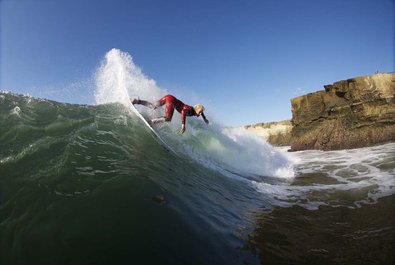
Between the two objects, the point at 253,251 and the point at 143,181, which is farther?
the point at 143,181

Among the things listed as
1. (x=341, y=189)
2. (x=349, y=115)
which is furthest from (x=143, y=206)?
(x=349, y=115)

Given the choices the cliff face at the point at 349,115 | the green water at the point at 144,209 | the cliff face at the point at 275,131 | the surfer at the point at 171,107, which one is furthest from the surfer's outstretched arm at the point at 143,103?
the cliff face at the point at 275,131

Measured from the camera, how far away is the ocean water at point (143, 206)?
3391 mm

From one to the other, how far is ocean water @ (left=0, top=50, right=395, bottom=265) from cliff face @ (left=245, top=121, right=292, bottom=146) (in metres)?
37.1

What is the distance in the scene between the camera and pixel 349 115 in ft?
75.0

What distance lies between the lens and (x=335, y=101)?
79.6ft

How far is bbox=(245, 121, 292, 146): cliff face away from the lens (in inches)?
1798

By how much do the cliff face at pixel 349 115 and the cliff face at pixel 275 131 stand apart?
17365 mm

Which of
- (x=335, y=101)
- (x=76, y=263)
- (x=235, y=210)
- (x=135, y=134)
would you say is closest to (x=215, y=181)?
(x=235, y=210)

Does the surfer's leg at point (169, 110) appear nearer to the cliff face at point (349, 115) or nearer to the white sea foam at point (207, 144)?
the white sea foam at point (207, 144)

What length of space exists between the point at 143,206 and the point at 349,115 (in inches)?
895

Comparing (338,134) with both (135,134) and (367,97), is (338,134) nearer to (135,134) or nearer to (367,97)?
(367,97)

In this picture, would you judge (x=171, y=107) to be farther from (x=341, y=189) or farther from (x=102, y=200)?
(x=102, y=200)

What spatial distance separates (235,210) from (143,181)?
1.94m
